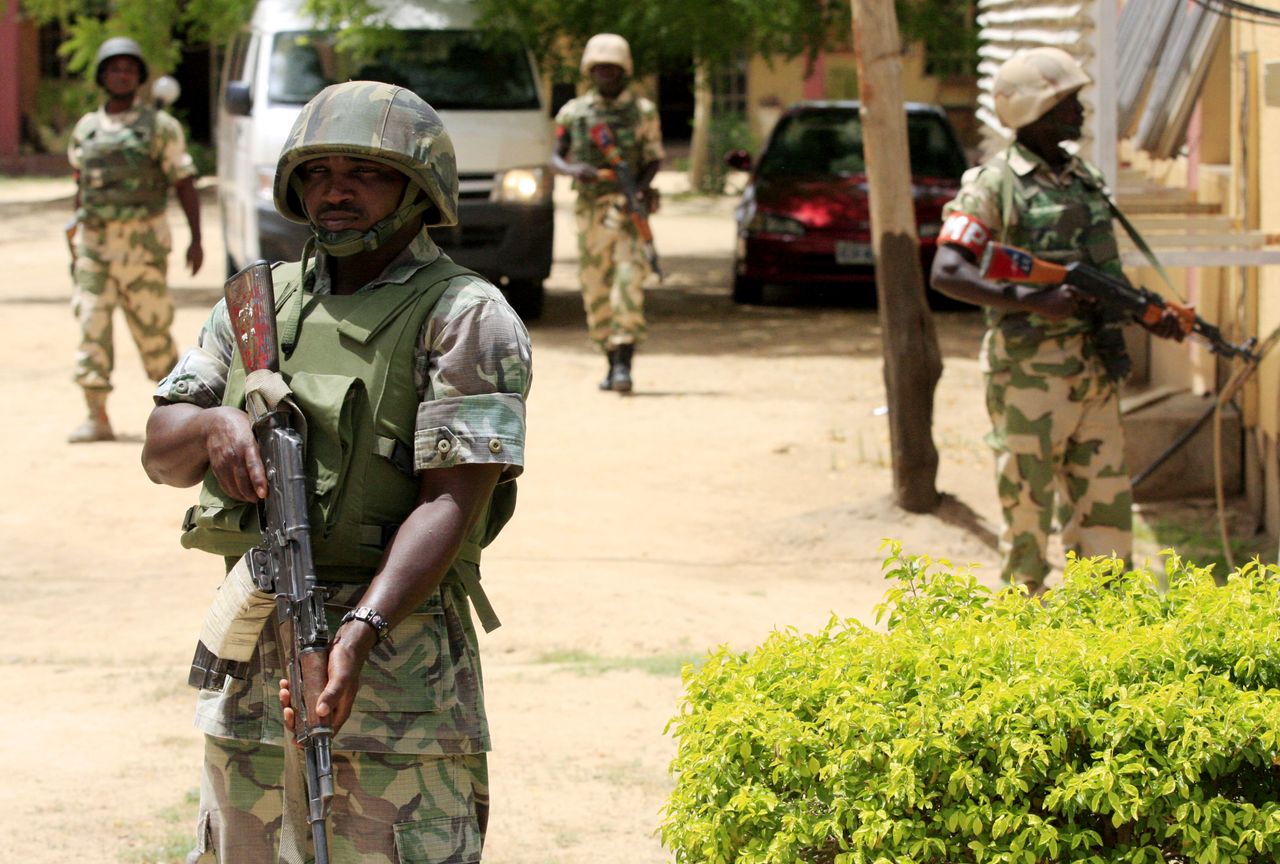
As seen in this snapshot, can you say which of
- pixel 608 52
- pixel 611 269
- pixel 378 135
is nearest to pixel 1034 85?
pixel 378 135

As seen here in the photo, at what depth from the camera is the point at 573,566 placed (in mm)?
6742

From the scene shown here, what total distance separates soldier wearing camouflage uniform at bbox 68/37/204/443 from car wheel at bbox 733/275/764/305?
6.20 meters

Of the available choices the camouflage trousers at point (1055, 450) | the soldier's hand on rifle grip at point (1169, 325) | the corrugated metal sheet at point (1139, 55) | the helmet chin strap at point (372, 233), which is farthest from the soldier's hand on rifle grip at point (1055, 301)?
the helmet chin strap at point (372, 233)

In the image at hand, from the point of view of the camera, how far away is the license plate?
13289mm

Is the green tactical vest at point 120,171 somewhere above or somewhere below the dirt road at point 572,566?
above

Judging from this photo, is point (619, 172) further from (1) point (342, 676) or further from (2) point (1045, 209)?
(1) point (342, 676)

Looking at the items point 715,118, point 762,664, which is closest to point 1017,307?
point 762,664

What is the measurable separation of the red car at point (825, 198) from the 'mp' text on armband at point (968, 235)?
7758 millimetres

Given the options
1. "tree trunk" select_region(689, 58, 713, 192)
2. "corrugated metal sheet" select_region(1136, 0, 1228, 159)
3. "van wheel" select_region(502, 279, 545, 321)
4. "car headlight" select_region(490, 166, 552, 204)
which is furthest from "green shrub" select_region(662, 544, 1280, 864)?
"tree trunk" select_region(689, 58, 713, 192)

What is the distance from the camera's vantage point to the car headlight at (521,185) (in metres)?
12.0

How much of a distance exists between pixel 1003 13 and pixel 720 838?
704cm

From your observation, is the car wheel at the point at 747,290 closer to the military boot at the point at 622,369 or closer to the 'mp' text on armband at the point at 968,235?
the military boot at the point at 622,369

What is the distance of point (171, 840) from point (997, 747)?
2.18 meters

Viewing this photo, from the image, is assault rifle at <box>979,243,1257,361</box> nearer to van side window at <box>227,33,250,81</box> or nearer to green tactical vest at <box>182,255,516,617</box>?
green tactical vest at <box>182,255,516,617</box>
